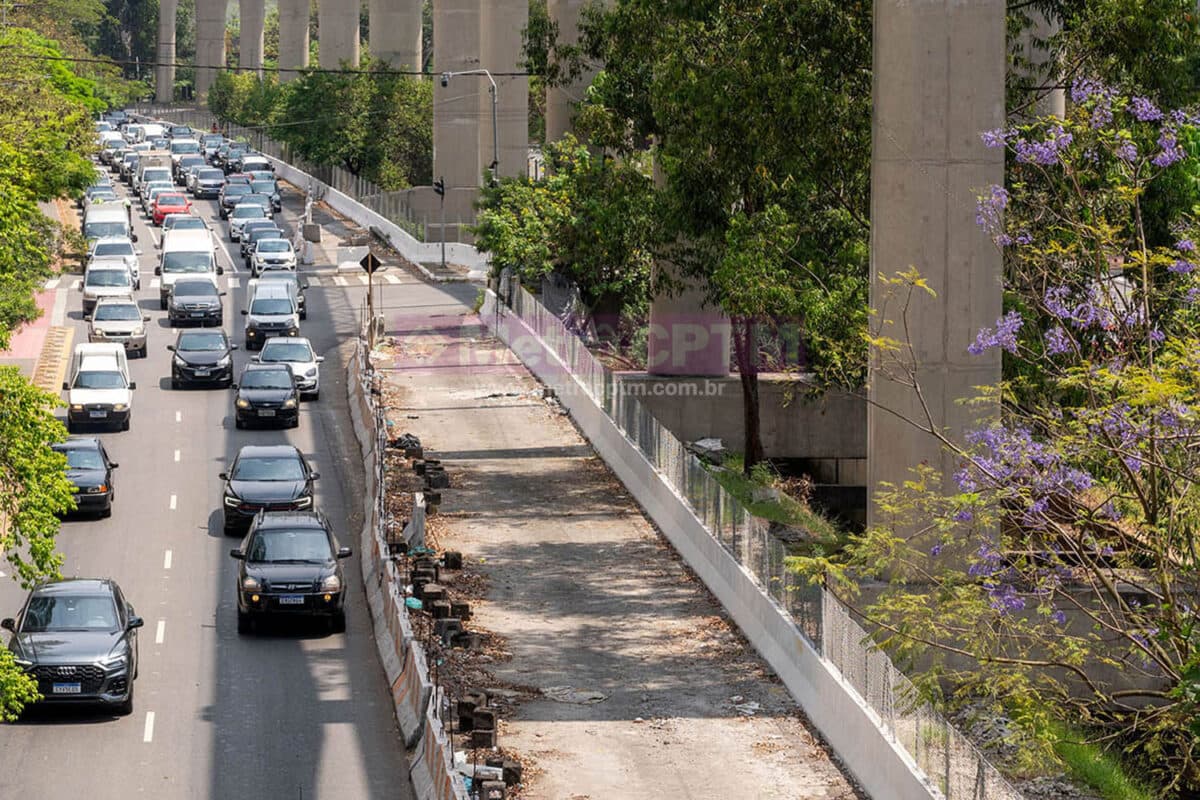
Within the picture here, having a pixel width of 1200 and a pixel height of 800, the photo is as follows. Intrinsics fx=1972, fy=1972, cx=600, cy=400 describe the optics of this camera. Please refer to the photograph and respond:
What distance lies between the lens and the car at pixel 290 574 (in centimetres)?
2892

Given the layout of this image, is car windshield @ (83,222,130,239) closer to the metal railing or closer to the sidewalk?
the sidewalk

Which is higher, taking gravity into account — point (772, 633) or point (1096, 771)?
→ point (772, 633)

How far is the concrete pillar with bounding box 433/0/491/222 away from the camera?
281ft

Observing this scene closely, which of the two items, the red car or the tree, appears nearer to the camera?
the tree

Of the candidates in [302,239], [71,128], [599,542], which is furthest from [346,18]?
[599,542]

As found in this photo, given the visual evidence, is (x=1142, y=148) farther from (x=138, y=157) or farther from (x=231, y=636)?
(x=138, y=157)

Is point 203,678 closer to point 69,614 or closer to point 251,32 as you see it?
point 69,614

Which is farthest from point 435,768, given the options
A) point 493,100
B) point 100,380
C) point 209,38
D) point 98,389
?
point 209,38

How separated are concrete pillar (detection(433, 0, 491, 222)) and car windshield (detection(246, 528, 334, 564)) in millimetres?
55571

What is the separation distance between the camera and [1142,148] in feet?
99.7

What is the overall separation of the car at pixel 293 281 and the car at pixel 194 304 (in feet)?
5.12

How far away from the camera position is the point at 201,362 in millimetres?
49500

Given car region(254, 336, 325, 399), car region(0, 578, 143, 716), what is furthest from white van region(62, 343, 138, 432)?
car region(0, 578, 143, 716)

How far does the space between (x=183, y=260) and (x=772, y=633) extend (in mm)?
41697
